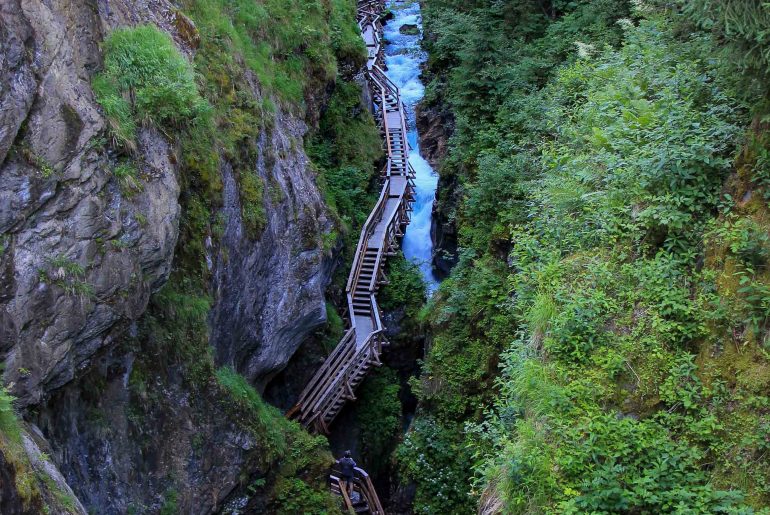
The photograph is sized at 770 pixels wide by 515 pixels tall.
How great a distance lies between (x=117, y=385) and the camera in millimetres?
9844

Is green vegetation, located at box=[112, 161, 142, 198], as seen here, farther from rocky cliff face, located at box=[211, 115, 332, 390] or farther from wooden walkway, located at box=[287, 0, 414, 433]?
wooden walkway, located at box=[287, 0, 414, 433]

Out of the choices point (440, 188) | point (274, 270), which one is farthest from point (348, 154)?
point (274, 270)

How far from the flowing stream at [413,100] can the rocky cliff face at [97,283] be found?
9.49m

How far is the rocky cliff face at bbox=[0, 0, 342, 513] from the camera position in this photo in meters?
7.56

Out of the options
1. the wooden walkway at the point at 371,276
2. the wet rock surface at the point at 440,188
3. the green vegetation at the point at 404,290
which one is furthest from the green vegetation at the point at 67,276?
the green vegetation at the point at 404,290

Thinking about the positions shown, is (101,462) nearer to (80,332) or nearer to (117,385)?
(117,385)

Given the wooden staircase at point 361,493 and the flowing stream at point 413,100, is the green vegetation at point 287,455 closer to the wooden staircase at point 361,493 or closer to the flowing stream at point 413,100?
the wooden staircase at point 361,493

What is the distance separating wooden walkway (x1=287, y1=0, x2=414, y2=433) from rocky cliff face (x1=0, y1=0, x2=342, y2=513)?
3862 mm

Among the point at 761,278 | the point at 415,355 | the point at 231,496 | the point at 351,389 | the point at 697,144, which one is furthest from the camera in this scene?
the point at 415,355

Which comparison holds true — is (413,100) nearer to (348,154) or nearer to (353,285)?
(348,154)

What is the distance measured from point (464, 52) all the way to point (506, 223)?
24.6ft

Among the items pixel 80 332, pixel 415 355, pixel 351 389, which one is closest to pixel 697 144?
pixel 80 332

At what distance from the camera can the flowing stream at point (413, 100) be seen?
22.3 meters

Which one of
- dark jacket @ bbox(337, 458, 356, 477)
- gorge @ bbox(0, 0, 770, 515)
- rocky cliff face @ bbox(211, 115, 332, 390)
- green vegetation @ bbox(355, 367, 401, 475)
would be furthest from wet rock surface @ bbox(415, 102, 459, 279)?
dark jacket @ bbox(337, 458, 356, 477)
